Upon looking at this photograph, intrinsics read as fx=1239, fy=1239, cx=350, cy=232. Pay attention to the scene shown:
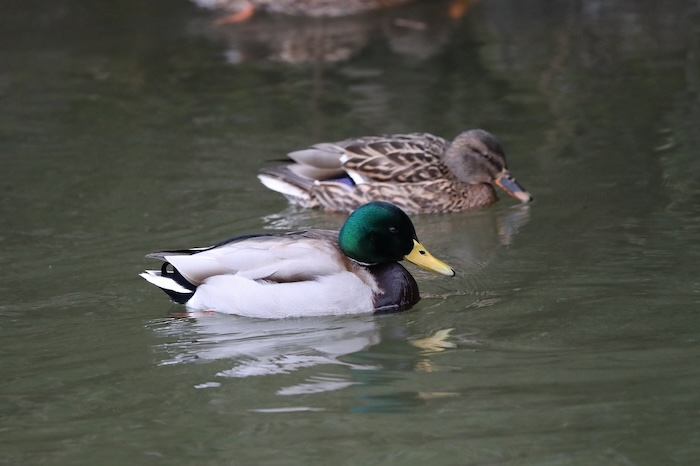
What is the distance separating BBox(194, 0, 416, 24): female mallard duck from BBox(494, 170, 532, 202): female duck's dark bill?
24.4ft

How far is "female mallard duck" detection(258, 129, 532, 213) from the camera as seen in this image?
9758 millimetres

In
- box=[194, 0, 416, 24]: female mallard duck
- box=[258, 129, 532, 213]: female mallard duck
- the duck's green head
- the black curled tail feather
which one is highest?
box=[194, 0, 416, 24]: female mallard duck

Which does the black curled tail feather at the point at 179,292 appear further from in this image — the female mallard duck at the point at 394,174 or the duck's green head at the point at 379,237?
the female mallard duck at the point at 394,174

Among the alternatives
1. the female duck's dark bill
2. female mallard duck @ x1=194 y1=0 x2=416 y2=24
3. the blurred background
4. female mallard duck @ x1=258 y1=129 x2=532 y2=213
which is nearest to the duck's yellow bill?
the blurred background

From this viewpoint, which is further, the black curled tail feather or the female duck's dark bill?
the female duck's dark bill

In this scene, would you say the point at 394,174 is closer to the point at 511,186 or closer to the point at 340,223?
the point at 340,223

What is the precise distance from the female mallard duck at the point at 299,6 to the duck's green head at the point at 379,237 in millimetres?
9546

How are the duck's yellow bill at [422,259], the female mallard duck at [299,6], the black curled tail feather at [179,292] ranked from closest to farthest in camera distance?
the black curled tail feather at [179,292]
the duck's yellow bill at [422,259]
the female mallard duck at [299,6]

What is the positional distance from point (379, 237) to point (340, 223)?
7.64 feet

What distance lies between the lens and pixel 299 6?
1653 cm

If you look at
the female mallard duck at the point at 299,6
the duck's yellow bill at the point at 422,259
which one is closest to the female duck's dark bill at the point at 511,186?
the duck's yellow bill at the point at 422,259

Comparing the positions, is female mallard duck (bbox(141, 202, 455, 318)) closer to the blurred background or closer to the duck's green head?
the duck's green head

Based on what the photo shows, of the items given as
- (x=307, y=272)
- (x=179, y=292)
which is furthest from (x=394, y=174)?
(x=179, y=292)

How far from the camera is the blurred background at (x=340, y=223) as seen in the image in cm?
549
